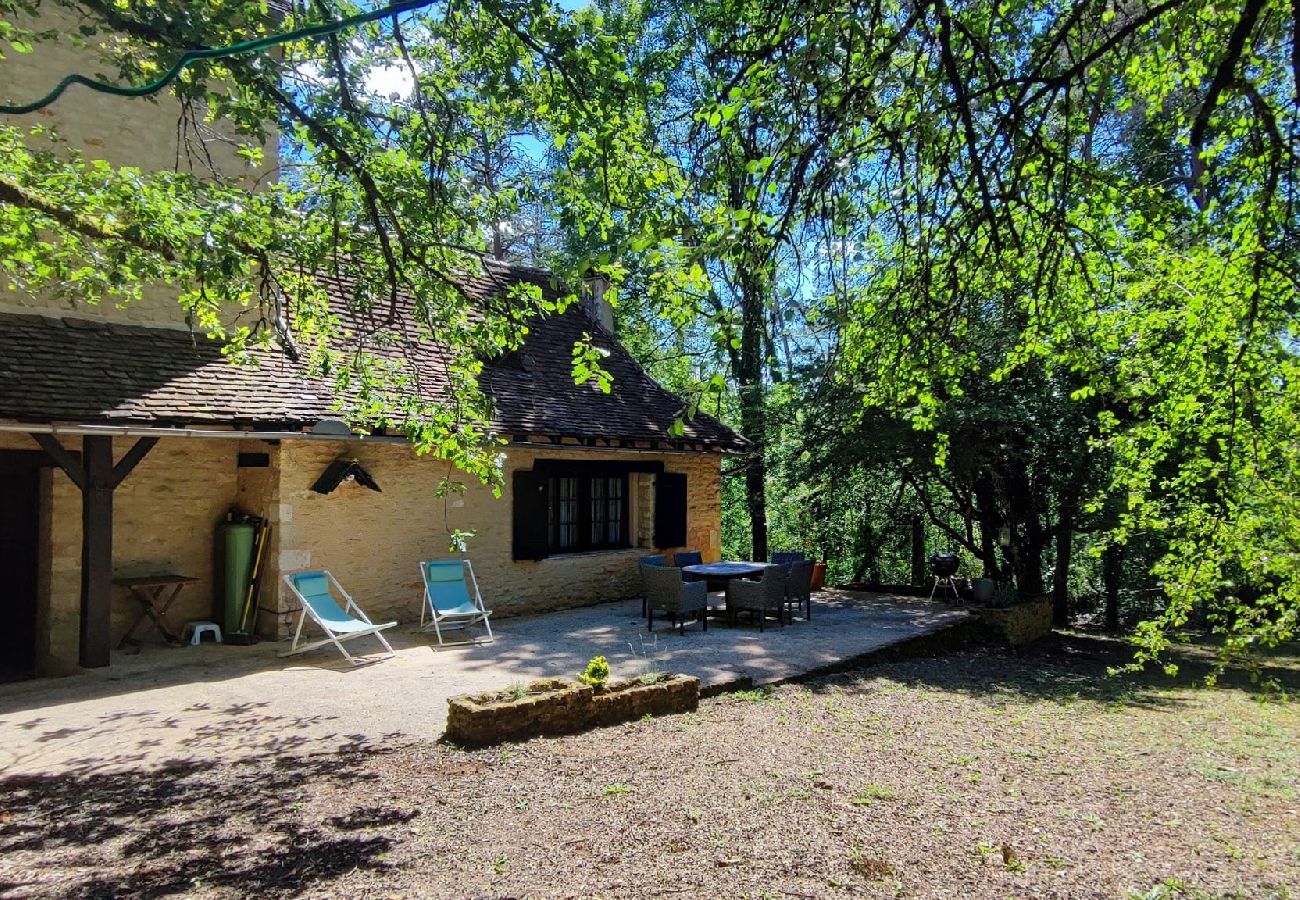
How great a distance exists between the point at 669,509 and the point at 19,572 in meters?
7.93

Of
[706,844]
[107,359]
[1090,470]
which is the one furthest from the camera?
[1090,470]

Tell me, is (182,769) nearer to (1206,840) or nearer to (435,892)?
(435,892)

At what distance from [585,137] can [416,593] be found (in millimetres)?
6496

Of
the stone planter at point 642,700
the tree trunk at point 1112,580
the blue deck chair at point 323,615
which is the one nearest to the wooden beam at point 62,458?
the blue deck chair at point 323,615

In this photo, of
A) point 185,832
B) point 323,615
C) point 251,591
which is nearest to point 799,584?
point 323,615

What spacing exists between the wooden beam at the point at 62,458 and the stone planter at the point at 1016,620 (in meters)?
10.7

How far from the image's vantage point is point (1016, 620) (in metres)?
11.6

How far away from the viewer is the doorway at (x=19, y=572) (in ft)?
26.2

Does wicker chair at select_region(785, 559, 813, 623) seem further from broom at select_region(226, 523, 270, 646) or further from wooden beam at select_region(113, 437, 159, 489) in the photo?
wooden beam at select_region(113, 437, 159, 489)

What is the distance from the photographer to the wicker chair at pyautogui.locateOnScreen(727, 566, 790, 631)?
31.9 ft

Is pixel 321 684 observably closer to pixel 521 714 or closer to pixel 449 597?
pixel 449 597

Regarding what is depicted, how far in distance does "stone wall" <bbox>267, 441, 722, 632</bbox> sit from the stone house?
0.07ft

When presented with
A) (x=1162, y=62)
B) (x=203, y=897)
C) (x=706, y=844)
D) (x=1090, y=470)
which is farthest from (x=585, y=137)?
(x=1090, y=470)

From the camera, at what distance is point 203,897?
3438mm
